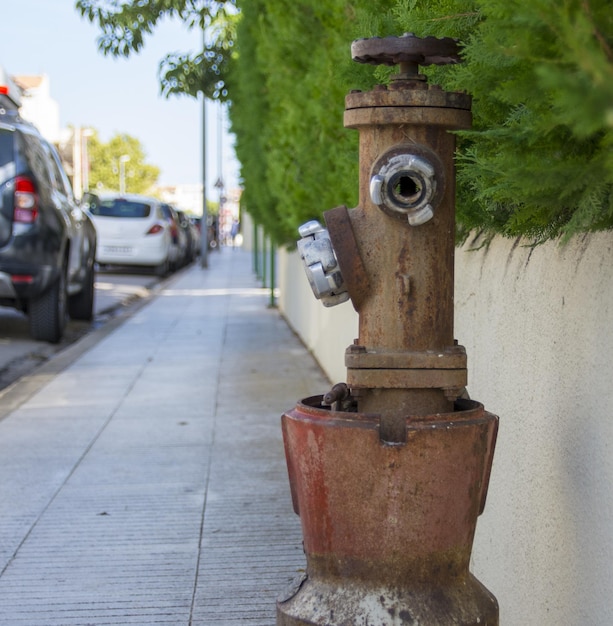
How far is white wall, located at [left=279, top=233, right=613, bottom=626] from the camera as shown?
2275 millimetres

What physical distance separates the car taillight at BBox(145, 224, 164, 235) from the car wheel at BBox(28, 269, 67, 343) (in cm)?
1367

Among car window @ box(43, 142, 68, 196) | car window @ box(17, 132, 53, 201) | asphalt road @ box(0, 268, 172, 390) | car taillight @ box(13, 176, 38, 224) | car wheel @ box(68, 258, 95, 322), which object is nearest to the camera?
asphalt road @ box(0, 268, 172, 390)

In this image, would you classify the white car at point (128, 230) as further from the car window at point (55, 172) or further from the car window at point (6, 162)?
the car window at point (6, 162)

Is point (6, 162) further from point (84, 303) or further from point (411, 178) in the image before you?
point (411, 178)

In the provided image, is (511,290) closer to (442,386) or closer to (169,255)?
(442,386)

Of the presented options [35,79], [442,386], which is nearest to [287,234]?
[442,386]

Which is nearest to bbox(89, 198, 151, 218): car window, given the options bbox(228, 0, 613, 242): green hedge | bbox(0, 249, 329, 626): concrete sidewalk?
bbox(0, 249, 329, 626): concrete sidewalk

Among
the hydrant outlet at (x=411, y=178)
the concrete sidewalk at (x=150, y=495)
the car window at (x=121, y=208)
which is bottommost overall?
the concrete sidewalk at (x=150, y=495)

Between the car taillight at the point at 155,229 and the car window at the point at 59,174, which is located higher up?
the car window at the point at 59,174

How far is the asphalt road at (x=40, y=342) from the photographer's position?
31.7ft

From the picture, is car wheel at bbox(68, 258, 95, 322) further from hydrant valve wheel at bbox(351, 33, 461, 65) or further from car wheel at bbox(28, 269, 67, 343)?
hydrant valve wheel at bbox(351, 33, 461, 65)

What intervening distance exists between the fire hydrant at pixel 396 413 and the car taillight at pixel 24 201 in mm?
7972

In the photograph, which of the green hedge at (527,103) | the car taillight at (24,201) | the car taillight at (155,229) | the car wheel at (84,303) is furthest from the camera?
the car taillight at (155,229)

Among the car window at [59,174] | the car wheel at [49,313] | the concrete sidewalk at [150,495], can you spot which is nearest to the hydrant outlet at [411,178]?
the concrete sidewalk at [150,495]
